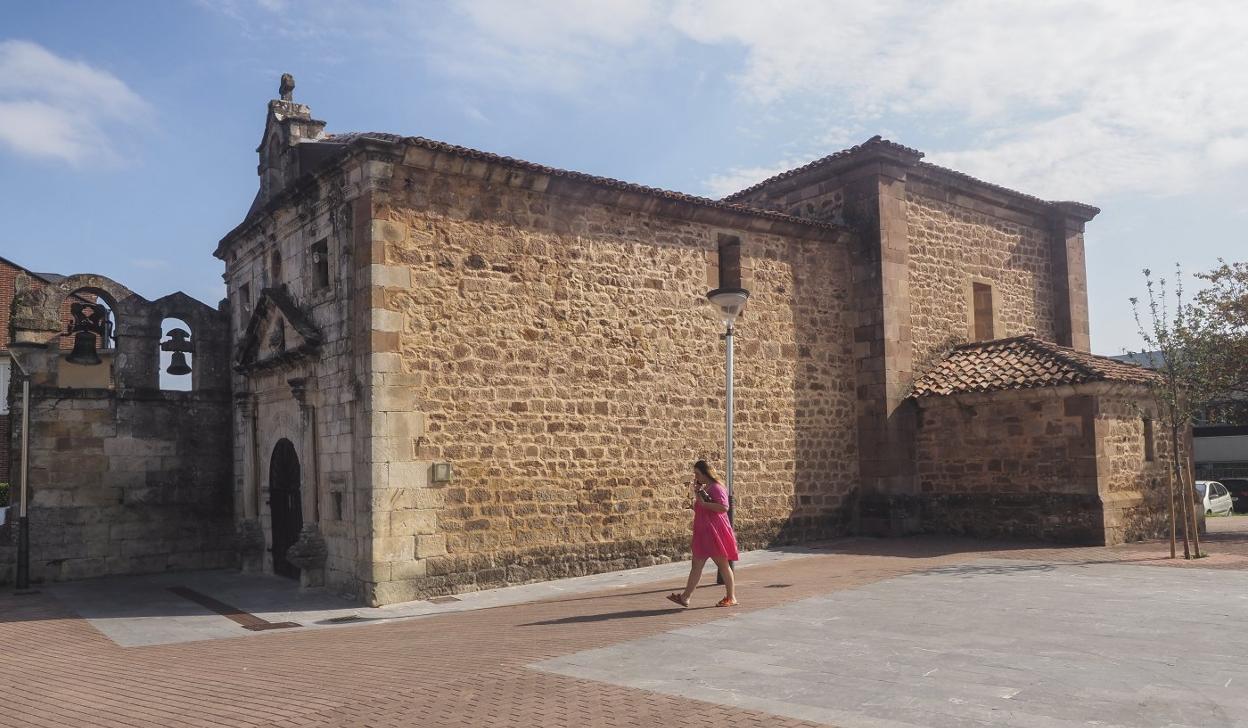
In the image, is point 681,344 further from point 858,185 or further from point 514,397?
point 858,185

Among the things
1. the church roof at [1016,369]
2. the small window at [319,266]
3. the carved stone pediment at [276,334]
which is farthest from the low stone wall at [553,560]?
the small window at [319,266]

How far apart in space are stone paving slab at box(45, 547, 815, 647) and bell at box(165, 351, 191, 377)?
3.43 m

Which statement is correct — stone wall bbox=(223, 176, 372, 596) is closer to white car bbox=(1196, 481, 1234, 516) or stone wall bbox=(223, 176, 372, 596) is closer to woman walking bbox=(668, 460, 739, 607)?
woman walking bbox=(668, 460, 739, 607)

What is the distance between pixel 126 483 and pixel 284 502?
3.30m

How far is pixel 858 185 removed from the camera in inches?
669

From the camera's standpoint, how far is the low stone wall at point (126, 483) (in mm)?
14547

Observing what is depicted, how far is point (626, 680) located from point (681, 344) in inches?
325

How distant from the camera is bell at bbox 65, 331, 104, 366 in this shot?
14062 mm

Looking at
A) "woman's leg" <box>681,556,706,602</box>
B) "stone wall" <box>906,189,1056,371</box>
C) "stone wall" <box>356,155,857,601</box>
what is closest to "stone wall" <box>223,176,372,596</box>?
"stone wall" <box>356,155,857,601</box>

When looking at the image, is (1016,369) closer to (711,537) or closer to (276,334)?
(711,537)

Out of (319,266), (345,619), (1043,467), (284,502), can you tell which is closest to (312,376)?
(319,266)

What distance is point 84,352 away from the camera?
1412cm

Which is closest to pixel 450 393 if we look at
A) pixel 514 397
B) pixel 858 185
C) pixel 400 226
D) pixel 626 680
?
pixel 514 397

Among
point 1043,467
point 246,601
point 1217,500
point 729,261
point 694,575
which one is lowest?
point 1217,500
